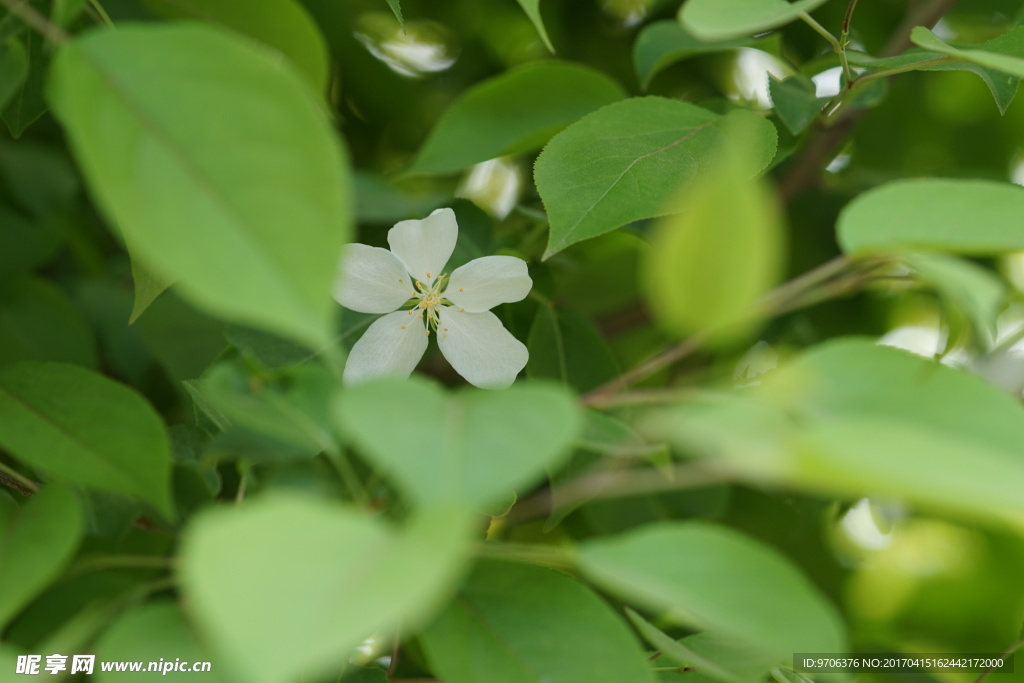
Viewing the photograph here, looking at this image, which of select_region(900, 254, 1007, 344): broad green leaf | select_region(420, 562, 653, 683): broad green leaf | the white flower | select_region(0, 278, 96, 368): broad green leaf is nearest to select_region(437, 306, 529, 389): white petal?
the white flower

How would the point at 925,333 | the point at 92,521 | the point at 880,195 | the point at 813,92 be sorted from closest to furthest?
1. the point at 880,195
2. the point at 92,521
3. the point at 813,92
4. the point at 925,333

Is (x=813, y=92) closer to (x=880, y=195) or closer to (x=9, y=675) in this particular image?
(x=880, y=195)

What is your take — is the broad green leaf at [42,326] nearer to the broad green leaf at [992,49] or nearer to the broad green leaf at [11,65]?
the broad green leaf at [11,65]

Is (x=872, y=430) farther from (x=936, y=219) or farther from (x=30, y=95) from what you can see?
(x=30, y=95)

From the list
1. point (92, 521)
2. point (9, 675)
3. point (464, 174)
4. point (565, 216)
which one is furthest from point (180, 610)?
point (464, 174)

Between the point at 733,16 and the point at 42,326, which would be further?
the point at 42,326

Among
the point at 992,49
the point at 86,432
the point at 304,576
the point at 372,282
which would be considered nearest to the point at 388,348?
the point at 372,282
